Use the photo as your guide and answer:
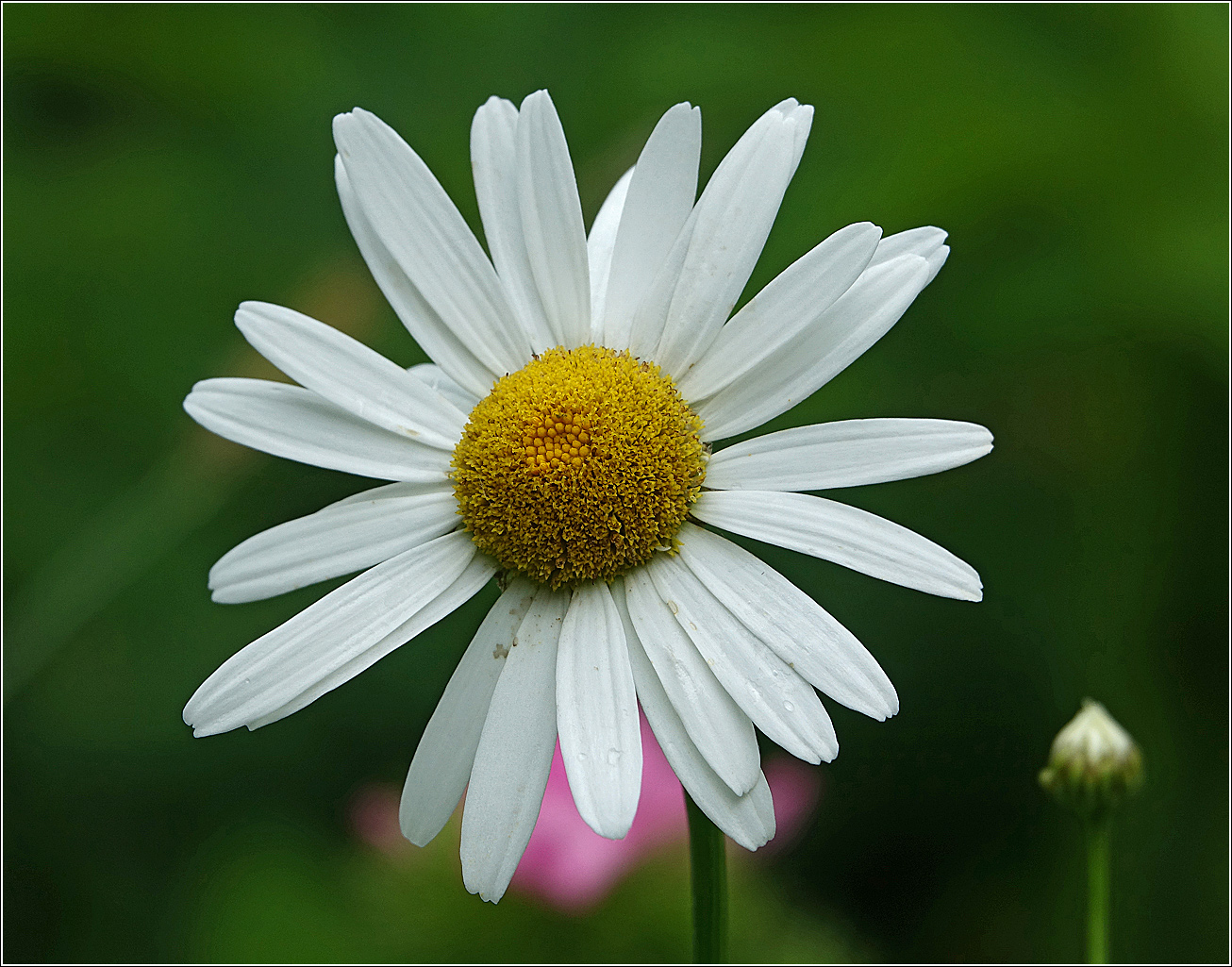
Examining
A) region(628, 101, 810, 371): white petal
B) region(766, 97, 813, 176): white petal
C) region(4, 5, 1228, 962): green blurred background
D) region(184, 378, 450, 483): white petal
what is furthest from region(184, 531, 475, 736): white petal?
region(4, 5, 1228, 962): green blurred background

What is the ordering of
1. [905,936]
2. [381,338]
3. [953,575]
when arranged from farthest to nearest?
[381,338] → [905,936] → [953,575]

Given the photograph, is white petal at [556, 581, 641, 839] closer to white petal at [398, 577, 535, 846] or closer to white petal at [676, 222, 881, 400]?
white petal at [398, 577, 535, 846]

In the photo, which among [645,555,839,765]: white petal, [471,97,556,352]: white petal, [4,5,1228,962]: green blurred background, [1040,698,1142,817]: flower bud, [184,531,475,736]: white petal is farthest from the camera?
[4,5,1228,962]: green blurred background

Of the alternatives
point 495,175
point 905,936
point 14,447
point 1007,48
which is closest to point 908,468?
point 495,175

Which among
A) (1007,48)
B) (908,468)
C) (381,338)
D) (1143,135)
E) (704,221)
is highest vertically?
(1007,48)

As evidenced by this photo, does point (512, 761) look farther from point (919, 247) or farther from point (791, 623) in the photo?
point (919, 247)

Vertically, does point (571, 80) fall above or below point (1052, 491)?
above

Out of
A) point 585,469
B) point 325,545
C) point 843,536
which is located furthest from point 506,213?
point 843,536

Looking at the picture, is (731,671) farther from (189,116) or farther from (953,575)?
(189,116)
